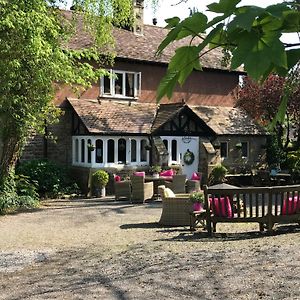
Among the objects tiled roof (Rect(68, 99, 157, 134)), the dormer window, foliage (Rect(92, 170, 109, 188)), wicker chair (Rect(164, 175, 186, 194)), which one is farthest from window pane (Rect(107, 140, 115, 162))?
wicker chair (Rect(164, 175, 186, 194))

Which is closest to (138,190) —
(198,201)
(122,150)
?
(122,150)

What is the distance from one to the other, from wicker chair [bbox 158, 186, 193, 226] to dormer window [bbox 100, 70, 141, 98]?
12.9 meters

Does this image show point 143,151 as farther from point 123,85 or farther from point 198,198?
point 198,198

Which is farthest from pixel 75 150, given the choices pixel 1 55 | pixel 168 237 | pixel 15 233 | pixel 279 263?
pixel 279 263

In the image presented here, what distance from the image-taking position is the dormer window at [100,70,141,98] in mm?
24281

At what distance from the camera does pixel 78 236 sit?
1105cm

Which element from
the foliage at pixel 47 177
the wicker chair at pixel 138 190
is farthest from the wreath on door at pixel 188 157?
the wicker chair at pixel 138 190

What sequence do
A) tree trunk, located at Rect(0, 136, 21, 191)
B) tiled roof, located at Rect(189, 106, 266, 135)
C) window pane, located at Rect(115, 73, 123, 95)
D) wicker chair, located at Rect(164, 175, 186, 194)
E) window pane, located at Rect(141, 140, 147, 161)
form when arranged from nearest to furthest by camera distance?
1. tree trunk, located at Rect(0, 136, 21, 191)
2. wicker chair, located at Rect(164, 175, 186, 194)
3. window pane, located at Rect(141, 140, 147, 161)
4. window pane, located at Rect(115, 73, 123, 95)
5. tiled roof, located at Rect(189, 106, 266, 135)

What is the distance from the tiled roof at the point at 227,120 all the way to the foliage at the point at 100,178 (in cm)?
668

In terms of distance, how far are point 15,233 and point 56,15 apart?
8362 millimetres

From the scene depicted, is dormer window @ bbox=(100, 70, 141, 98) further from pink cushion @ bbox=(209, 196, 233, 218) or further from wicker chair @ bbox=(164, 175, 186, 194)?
pink cushion @ bbox=(209, 196, 233, 218)

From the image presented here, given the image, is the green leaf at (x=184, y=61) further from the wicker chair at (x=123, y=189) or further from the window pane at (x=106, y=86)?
the window pane at (x=106, y=86)

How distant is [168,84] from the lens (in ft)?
5.05

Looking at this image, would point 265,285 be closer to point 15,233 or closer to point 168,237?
point 168,237
